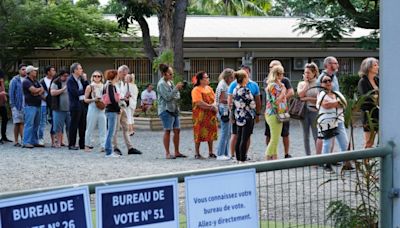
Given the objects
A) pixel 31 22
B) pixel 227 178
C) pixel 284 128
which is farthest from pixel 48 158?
pixel 31 22

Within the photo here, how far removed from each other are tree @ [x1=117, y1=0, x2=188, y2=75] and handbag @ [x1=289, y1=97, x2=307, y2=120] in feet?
40.5

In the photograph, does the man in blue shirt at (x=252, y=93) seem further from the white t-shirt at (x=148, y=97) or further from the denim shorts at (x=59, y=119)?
the white t-shirt at (x=148, y=97)

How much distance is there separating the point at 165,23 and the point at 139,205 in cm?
2148

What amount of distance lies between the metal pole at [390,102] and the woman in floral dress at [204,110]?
885cm

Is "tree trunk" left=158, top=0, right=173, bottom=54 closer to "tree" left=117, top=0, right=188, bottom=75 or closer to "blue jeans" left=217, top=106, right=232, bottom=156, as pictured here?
"tree" left=117, top=0, right=188, bottom=75

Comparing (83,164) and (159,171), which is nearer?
(159,171)

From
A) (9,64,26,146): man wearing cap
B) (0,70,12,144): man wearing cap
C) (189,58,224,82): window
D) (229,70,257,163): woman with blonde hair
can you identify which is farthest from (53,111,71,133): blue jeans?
(189,58,224,82): window

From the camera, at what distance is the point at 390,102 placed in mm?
4637

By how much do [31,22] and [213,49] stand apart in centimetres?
780

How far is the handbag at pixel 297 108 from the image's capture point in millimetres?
12492

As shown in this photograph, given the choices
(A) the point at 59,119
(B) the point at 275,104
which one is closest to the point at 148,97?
(A) the point at 59,119

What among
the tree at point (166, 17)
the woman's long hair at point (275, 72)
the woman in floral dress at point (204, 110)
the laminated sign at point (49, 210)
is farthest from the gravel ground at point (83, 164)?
the laminated sign at point (49, 210)

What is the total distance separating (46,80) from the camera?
1666 cm

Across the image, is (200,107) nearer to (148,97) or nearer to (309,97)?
(309,97)
